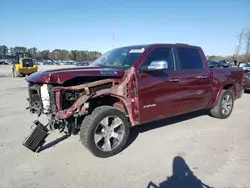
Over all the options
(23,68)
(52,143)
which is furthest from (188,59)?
(23,68)

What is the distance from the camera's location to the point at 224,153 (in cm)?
393

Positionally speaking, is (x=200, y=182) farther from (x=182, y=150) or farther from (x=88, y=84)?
(x=88, y=84)

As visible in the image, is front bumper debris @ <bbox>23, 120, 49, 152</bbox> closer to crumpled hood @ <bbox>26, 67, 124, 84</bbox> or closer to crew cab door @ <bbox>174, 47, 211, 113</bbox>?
crumpled hood @ <bbox>26, 67, 124, 84</bbox>

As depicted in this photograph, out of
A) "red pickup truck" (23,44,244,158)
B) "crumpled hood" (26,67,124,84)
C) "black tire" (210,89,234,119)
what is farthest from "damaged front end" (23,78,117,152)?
"black tire" (210,89,234,119)

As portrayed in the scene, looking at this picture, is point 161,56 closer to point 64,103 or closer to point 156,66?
point 156,66

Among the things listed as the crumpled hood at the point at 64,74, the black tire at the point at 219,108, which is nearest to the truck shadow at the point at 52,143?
the crumpled hood at the point at 64,74

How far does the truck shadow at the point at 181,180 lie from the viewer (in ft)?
9.70

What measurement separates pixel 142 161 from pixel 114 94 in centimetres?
128

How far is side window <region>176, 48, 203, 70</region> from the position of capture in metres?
4.81

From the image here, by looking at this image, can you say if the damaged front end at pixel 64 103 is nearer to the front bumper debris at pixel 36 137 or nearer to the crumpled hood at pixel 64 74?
the front bumper debris at pixel 36 137

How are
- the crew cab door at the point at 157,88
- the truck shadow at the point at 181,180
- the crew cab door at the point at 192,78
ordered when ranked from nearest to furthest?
1. the truck shadow at the point at 181,180
2. the crew cab door at the point at 157,88
3. the crew cab door at the point at 192,78

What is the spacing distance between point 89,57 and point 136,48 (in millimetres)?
117998

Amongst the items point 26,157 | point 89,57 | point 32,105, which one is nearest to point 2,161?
point 26,157

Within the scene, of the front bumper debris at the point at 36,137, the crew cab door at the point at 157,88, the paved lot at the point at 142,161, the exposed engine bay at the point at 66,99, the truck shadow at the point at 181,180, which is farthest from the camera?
the crew cab door at the point at 157,88
